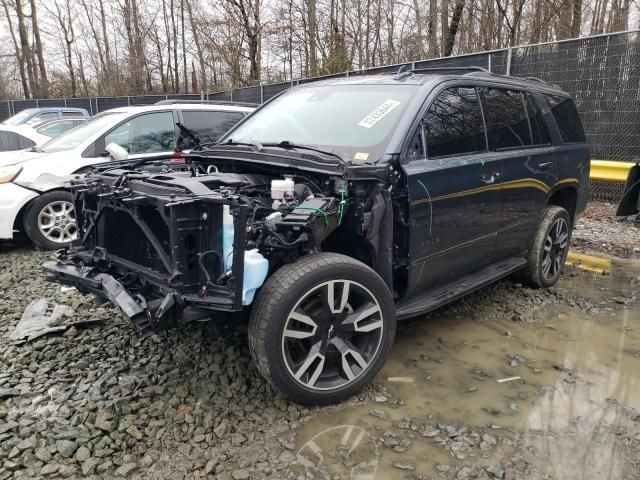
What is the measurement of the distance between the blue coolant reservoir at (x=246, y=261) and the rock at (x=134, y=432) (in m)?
0.87

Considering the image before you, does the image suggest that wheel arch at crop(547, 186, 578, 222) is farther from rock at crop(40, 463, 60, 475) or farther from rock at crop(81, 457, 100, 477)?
rock at crop(40, 463, 60, 475)

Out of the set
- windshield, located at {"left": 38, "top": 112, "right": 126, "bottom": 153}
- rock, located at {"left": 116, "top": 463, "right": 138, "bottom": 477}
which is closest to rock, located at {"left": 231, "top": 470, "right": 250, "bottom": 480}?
rock, located at {"left": 116, "top": 463, "right": 138, "bottom": 477}

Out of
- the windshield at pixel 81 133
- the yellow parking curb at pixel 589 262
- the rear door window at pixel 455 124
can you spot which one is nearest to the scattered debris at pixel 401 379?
the rear door window at pixel 455 124

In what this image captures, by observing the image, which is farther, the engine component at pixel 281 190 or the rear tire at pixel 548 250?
the rear tire at pixel 548 250

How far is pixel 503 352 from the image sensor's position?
3.76 metres

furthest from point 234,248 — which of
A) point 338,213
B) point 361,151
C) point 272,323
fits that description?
point 361,151

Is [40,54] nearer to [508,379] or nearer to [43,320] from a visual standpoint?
[43,320]

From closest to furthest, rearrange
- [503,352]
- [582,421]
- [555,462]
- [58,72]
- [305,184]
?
[555,462] → [582,421] → [305,184] → [503,352] → [58,72]

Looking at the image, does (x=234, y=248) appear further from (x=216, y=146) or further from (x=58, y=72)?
(x=58, y=72)

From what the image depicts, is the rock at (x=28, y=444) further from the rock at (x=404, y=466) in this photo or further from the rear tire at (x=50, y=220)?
the rear tire at (x=50, y=220)

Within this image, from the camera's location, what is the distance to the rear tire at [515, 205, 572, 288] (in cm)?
477

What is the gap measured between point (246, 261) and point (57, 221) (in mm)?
4459

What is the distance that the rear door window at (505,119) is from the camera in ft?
13.2

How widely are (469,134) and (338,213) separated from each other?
1.42 meters
